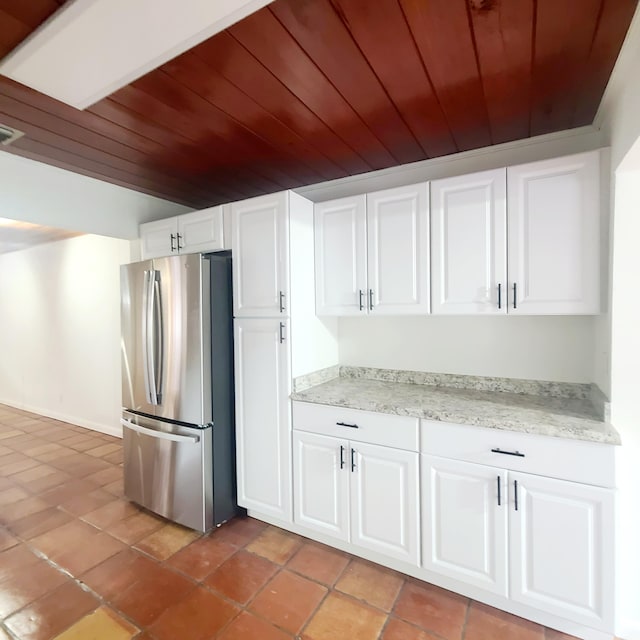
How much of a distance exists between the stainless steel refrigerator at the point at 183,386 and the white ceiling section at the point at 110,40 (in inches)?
41.0

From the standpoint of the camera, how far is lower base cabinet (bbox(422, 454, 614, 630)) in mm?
1491

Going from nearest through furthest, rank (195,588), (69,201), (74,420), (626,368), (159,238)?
(626,368) → (195,588) → (69,201) → (159,238) → (74,420)

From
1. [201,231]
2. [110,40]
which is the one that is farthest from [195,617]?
[110,40]

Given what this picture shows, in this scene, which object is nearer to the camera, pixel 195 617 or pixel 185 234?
pixel 195 617

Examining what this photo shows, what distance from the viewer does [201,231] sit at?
2586mm

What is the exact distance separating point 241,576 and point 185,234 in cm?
224

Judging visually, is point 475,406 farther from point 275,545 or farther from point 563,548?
point 275,545

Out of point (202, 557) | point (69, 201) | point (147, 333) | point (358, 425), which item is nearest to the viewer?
Answer: point (358, 425)

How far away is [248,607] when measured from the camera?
1.76m

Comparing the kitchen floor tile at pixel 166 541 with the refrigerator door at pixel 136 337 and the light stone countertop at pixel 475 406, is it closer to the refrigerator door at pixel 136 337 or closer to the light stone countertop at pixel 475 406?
the refrigerator door at pixel 136 337

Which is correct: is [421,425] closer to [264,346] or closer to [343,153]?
[264,346]

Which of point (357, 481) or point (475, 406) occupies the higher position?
point (475, 406)

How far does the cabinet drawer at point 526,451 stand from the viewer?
1.48m

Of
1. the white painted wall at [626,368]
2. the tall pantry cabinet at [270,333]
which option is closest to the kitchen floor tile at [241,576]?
the tall pantry cabinet at [270,333]
